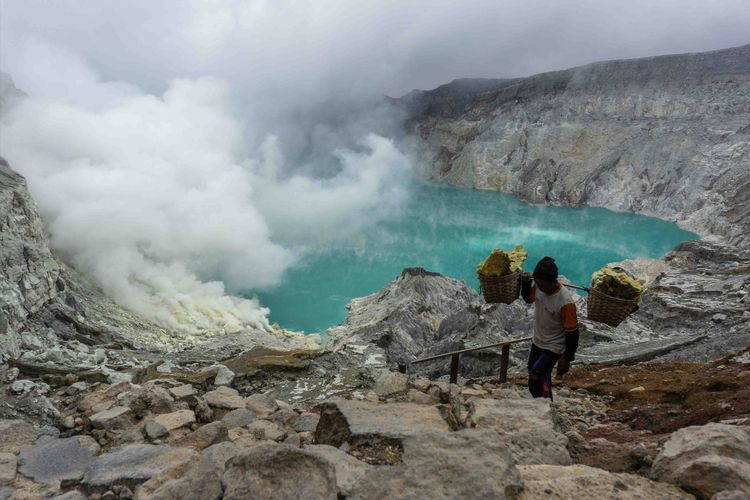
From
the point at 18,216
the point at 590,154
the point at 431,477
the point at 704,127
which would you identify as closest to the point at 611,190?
the point at 590,154

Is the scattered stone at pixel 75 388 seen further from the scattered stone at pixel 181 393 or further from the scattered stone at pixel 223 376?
the scattered stone at pixel 181 393

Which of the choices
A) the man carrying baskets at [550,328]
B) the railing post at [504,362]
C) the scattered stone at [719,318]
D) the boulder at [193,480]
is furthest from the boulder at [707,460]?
the scattered stone at [719,318]

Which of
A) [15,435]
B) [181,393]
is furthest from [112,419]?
[15,435]

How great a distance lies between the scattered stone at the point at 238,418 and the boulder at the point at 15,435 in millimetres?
1601

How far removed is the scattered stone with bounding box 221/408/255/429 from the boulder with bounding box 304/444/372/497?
1717 mm

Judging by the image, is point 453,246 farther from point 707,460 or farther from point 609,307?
point 707,460

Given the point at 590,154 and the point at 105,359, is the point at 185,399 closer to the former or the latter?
the point at 105,359

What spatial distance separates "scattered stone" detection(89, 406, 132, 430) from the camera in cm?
429

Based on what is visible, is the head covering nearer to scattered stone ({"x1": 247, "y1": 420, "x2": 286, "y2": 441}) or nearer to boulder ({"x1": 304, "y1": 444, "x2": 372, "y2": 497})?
boulder ({"x1": 304, "y1": 444, "x2": 372, "y2": 497})

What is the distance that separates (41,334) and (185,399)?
6034 mm

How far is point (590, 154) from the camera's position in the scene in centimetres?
4775

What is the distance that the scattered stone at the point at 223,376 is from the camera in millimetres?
7205

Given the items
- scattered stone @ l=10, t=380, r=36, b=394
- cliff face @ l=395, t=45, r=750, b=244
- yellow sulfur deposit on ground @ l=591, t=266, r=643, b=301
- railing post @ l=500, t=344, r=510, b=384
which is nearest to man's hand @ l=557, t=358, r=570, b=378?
railing post @ l=500, t=344, r=510, b=384

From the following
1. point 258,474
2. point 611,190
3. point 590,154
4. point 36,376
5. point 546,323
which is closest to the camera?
point 258,474
